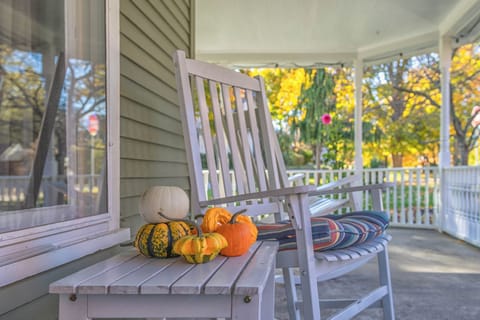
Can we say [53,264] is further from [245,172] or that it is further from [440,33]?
[440,33]

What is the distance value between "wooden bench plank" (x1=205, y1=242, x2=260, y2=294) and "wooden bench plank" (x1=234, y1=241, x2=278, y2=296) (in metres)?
0.01

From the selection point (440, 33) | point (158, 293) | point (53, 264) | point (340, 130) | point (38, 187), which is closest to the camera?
point (158, 293)

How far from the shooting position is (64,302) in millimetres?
690

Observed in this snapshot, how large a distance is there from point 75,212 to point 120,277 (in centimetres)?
49

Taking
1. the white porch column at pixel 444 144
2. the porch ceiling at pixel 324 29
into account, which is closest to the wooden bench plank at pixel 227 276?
the porch ceiling at pixel 324 29

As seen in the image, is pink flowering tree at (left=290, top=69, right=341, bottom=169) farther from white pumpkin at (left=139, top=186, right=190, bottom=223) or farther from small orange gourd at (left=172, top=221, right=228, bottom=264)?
small orange gourd at (left=172, top=221, right=228, bottom=264)

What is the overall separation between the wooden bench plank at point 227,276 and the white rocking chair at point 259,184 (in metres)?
0.20

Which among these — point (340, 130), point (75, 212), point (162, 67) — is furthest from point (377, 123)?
point (75, 212)

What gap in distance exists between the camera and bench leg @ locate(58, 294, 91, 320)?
27.1 inches

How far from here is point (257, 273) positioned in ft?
2.45

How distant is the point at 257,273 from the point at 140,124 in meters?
1.10

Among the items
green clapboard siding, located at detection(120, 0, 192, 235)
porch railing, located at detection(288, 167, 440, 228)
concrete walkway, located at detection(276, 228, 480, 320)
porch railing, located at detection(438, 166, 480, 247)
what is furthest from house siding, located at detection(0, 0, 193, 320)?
porch railing, located at detection(438, 166, 480, 247)

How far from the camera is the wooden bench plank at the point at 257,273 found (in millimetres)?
653

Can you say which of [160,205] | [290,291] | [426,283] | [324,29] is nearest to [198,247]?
[160,205]
